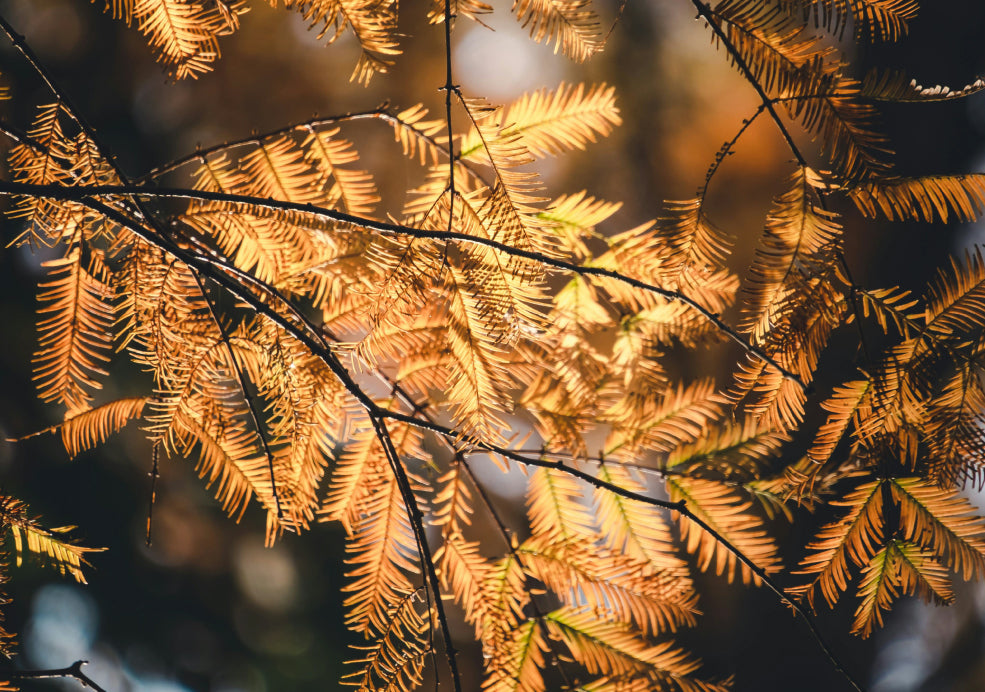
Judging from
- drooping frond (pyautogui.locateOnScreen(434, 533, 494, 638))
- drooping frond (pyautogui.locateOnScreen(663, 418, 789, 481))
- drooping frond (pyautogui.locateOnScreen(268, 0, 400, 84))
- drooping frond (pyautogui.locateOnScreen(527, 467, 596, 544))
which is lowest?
drooping frond (pyautogui.locateOnScreen(434, 533, 494, 638))

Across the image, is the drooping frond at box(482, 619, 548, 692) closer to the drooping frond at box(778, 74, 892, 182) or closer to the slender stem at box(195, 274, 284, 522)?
the slender stem at box(195, 274, 284, 522)

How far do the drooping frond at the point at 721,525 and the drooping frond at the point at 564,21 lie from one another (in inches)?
16.0

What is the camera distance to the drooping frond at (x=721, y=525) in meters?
0.53

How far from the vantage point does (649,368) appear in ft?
2.01

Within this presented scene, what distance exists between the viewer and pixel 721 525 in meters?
0.54

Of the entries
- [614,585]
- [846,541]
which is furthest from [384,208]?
[846,541]

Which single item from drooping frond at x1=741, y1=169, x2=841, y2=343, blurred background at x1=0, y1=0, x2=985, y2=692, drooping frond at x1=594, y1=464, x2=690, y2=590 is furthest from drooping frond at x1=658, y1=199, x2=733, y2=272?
blurred background at x1=0, y1=0, x2=985, y2=692

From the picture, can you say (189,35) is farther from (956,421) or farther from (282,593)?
(282,593)

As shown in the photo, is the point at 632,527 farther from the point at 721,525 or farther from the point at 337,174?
the point at 337,174

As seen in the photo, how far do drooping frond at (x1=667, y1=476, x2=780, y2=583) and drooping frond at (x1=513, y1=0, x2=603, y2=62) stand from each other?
16.0 inches

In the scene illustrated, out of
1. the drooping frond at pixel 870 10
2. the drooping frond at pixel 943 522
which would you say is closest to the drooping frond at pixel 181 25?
the drooping frond at pixel 870 10

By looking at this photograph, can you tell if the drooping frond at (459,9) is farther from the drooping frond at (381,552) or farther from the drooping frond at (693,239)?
the drooping frond at (381,552)

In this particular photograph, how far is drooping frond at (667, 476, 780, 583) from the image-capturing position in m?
0.53

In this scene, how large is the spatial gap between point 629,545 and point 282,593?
143cm
